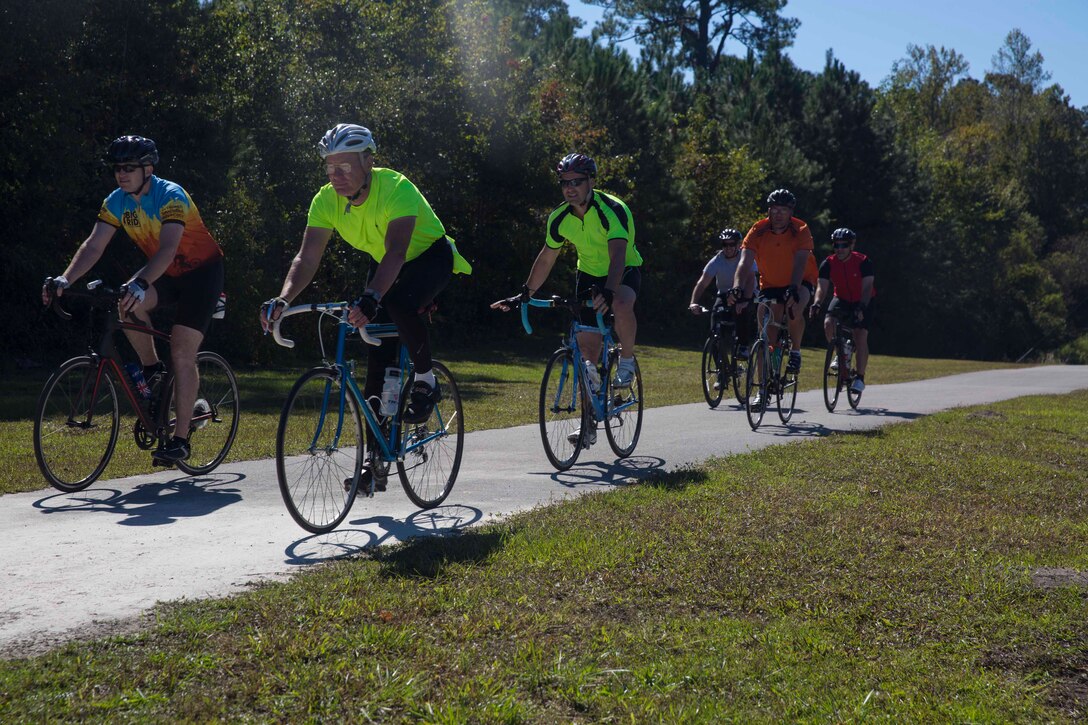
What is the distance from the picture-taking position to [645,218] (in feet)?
128

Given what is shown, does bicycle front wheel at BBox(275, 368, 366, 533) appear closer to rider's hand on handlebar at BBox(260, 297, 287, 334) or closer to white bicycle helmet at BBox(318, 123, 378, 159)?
rider's hand on handlebar at BBox(260, 297, 287, 334)

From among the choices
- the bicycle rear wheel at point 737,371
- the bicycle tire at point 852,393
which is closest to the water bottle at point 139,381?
the bicycle rear wheel at point 737,371

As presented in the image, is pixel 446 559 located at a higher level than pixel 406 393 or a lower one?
lower

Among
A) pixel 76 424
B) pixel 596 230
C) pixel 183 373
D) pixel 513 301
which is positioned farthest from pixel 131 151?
pixel 596 230

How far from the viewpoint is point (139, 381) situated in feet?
24.3

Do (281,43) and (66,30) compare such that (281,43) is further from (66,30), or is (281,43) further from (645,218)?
(645,218)

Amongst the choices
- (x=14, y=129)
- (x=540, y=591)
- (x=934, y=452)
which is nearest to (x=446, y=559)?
(x=540, y=591)

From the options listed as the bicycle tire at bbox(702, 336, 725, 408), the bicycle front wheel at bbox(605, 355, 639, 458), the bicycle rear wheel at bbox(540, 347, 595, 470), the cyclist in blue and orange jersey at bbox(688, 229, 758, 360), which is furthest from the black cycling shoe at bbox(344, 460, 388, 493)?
the bicycle tire at bbox(702, 336, 725, 408)

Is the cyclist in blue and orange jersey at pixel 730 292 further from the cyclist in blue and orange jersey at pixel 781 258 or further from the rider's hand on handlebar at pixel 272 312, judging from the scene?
the rider's hand on handlebar at pixel 272 312

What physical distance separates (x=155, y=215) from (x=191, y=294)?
53 centimetres

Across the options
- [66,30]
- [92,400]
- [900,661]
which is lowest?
[900,661]

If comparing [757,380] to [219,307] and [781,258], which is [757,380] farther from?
[219,307]

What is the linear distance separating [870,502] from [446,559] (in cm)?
294

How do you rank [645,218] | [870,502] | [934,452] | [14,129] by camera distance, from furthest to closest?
[645,218] < [14,129] < [934,452] < [870,502]
